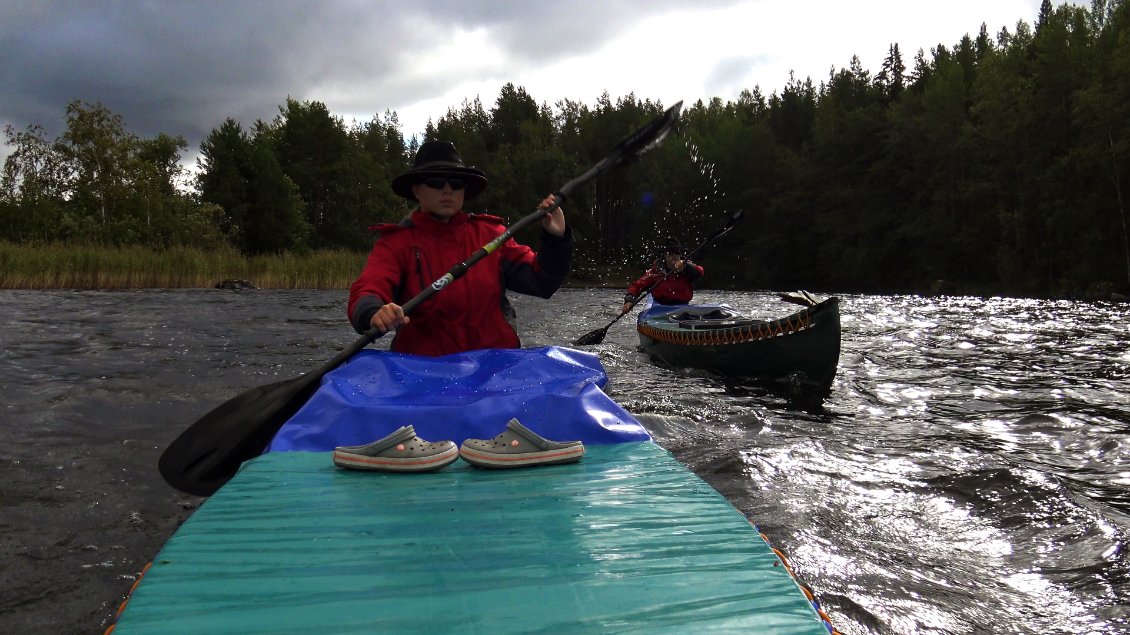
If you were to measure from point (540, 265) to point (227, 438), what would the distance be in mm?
1934

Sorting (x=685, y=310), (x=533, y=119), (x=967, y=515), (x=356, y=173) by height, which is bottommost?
(x=967, y=515)

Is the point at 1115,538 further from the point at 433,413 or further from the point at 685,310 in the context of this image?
the point at 685,310

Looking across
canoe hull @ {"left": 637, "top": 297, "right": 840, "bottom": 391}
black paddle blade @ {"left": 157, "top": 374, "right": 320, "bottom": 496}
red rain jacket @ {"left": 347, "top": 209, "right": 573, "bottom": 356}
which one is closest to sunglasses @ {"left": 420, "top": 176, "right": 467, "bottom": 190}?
red rain jacket @ {"left": 347, "top": 209, "right": 573, "bottom": 356}

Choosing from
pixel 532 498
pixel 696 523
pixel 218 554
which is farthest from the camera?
pixel 532 498

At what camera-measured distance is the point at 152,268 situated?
21.2 metres

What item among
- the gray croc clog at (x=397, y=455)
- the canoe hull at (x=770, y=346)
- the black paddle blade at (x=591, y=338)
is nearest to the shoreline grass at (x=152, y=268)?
the black paddle blade at (x=591, y=338)

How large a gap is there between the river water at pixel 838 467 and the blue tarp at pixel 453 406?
1076 millimetres

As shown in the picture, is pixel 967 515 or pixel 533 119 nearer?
pixel 967 515

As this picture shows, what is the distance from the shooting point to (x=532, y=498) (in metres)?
2.20

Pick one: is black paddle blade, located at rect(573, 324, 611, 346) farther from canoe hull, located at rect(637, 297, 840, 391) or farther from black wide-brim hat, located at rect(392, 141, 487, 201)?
black wide-brim hat, located at rect(392, 141, 487, 201)

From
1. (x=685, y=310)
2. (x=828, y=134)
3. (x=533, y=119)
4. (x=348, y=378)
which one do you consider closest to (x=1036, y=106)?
(x=828, y=134)

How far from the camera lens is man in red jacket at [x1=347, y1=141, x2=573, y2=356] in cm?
392

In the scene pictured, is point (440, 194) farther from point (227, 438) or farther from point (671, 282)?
point (671, 282)

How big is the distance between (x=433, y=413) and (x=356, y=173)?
52.9 metres
